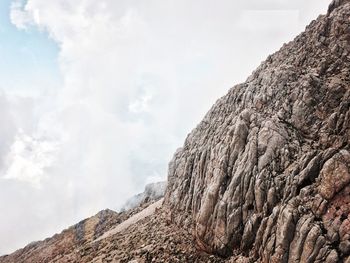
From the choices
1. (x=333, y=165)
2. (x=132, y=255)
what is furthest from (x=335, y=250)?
(x=132, y=255)

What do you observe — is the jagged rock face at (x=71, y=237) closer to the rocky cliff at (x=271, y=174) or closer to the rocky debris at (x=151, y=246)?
the rocky debris at (x=151, y=246)

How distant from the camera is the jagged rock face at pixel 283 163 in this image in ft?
106

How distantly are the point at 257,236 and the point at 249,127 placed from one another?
13.7m

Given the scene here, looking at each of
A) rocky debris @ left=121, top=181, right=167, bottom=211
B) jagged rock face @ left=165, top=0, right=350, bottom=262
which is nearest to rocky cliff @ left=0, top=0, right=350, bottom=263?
jagged rock face @ left=165, top=0, right=350, bottom=262

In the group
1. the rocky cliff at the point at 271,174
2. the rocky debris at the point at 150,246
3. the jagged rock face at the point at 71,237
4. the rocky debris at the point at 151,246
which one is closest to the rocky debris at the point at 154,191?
the jagged rock face at the point at 71,237

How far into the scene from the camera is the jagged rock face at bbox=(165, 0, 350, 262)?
106 ft

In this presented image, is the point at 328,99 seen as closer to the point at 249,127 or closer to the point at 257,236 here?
the point at 249,127

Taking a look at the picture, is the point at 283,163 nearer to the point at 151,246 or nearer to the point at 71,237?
the point at 151,246

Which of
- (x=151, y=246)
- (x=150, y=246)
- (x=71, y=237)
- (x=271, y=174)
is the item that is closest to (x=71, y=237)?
(x=71, y=237)

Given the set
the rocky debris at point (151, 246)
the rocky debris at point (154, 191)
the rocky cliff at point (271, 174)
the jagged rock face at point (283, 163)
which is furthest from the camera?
the rocky debris at point (154, 191)

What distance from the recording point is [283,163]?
126ft

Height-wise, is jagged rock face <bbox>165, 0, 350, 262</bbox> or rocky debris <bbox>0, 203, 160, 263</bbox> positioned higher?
rocky debris <bbox>0, 203, 160, 263</bbox>

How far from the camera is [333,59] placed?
157ft

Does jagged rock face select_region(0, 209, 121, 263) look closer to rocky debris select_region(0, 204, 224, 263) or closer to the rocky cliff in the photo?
rocky debris select_region(0, 204, 224, 263)
